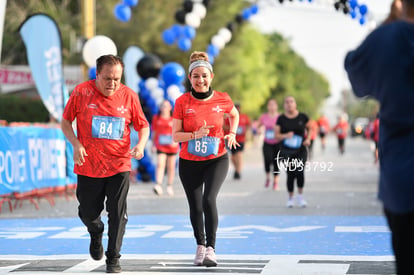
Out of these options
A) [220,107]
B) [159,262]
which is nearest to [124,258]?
[159,262]

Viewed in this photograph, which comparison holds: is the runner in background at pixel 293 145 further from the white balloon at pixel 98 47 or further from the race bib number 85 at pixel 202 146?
the race bib number 85 at pixel 202 146

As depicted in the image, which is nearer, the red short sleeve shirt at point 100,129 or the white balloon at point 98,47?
the red short sleeve shirt at point 100,129

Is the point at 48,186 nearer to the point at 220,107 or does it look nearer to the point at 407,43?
the point at 220,107

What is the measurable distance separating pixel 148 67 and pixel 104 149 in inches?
550

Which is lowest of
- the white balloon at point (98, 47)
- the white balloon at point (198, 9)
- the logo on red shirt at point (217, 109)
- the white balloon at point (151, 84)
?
the logo on red shirt at point (217, 109)

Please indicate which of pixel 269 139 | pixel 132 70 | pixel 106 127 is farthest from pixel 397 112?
pixel 132 70

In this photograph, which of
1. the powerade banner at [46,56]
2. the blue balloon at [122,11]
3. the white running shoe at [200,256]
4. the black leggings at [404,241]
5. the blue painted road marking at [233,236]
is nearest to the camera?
the black leggings at [404,241]

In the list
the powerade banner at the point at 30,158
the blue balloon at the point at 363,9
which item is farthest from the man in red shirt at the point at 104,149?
the blue balloon at the point at 363,9

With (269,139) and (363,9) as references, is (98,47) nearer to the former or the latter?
(269,139)

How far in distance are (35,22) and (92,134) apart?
894 centimetres

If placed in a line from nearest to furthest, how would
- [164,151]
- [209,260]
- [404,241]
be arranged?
[404,241]
[209,260]
[164,151]

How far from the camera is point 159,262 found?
296 inches

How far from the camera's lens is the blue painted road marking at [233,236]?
27.4 feet

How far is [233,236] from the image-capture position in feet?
31.1
